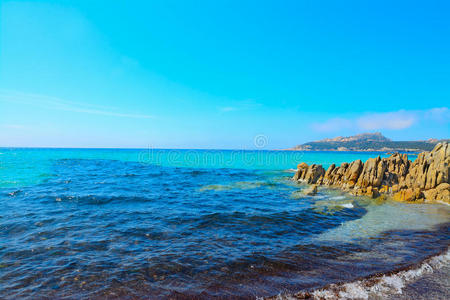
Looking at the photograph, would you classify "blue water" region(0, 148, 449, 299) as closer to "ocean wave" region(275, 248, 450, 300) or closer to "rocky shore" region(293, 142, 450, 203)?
"ocean wave" region(275, 248, 450, 300)

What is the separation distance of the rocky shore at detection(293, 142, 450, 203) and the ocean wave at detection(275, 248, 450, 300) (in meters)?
15.7

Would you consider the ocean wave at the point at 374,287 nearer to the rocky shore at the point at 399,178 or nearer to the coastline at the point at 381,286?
the coastline at the point at 381,286

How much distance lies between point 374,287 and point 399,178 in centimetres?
2567

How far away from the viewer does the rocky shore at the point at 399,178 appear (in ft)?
65.9

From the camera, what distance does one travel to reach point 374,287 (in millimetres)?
6156

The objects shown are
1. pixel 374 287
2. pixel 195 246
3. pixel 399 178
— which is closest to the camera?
pixel 374 287

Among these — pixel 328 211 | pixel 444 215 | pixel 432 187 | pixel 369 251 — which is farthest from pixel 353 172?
pixel 369 251

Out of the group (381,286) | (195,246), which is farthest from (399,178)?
(195,246)

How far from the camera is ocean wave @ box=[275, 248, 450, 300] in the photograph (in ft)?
19.2

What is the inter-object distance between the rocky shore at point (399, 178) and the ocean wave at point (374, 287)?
1569cm

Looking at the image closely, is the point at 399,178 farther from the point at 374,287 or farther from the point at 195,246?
the point at 195,246

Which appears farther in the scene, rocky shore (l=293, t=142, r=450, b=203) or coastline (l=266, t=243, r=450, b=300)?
rocky shore (l=293, t=142, r=450, b=203)

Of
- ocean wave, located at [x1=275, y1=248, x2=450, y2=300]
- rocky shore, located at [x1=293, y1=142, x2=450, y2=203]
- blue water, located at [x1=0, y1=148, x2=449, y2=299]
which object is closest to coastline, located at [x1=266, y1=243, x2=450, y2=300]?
ocean wave, located at [x1=275, y1=248, x2=450, y2=300]

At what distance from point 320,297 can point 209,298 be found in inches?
116
